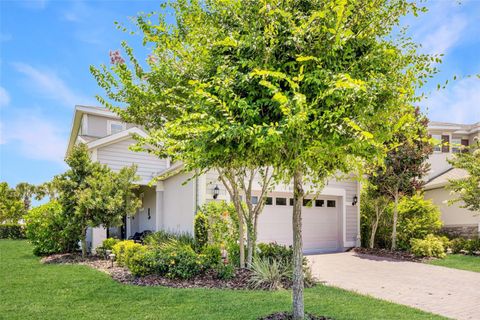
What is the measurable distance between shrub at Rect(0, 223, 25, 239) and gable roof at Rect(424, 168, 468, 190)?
74.9ft

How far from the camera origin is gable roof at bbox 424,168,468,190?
1892cm

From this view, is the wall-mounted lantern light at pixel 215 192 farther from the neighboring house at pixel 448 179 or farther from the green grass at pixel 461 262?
the neighboring house at pixel 448 179

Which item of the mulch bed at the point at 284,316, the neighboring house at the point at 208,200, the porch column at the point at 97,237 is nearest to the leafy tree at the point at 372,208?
the neighboring house at the point at 208,200

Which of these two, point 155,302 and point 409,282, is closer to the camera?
point 155,302

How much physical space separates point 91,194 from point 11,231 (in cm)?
1395

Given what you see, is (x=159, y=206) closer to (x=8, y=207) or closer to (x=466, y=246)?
(x=466, y=246)

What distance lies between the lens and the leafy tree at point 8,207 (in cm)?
2425

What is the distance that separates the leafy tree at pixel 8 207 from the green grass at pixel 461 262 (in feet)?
79.4

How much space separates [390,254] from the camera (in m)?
14.4

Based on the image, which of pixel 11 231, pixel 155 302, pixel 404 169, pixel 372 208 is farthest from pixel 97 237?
pixel 404 169

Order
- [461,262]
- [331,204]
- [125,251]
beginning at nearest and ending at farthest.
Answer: [125,251]
[461,262]
[331,204]

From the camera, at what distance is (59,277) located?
898cm

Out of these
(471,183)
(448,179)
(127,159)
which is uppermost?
(127,159)

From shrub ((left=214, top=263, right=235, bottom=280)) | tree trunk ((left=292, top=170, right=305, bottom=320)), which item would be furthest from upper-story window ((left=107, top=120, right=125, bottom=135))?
tree trunk ((left=292, top=170, right=305, bottom=320))
